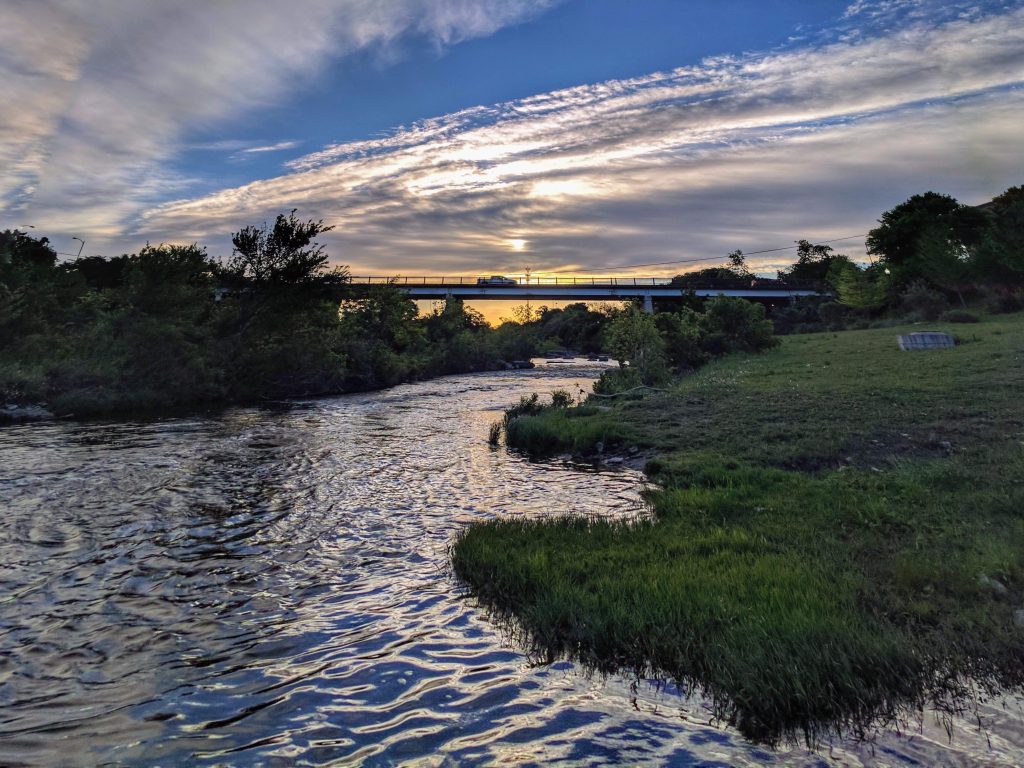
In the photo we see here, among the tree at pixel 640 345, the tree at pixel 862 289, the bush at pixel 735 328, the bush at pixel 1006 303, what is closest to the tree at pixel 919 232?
the tree at pixel 862 289

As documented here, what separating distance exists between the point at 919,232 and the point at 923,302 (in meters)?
18.7

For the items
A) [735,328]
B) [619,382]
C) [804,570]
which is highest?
[735,328]

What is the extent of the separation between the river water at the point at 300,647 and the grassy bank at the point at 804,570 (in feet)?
1.49

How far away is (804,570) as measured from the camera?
771cm

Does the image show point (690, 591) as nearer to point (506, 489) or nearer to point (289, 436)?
point (506, 489)

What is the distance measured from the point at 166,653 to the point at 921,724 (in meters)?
7.58

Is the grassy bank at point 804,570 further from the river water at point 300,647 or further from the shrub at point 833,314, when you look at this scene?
the shrub at point 833,314

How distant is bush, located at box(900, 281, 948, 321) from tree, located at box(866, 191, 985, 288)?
11.4ft

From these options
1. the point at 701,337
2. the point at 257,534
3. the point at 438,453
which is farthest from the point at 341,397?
the point at 257,534

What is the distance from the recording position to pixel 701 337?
4891cm

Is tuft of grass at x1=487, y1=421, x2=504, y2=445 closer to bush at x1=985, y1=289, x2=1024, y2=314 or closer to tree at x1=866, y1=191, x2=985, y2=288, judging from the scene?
bush at x1=985, y1=289, x2=1024, y2=314

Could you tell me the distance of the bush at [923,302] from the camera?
59.8 m

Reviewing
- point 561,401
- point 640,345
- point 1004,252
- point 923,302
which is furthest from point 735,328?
point 1004,252

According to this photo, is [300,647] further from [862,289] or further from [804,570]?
[862,289]
